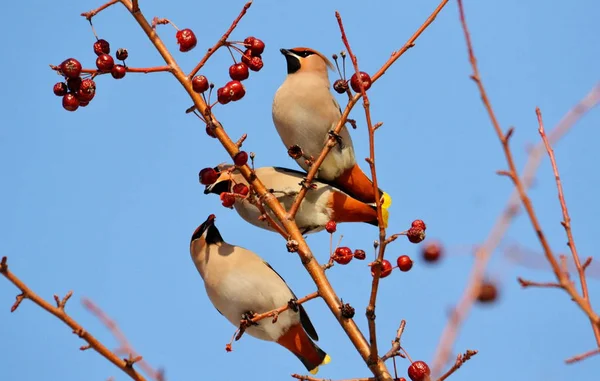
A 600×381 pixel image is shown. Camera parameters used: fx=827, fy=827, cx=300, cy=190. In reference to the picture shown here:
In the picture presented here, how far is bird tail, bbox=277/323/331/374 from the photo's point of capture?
12.4 ft

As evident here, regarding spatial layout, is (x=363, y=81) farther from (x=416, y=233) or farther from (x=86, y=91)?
(x=86, y=91)

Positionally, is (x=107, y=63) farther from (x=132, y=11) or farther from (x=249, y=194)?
(x=249, y=194)

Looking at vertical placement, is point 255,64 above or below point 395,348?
above

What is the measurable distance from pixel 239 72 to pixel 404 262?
92 centimetres

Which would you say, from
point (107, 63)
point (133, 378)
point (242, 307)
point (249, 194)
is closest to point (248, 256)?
point (242, 307)

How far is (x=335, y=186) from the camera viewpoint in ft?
13.4

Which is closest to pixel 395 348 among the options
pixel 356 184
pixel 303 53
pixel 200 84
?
pixel 200 84

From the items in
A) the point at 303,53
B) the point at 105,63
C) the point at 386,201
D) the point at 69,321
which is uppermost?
the point at 303,53

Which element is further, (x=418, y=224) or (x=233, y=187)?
(x=233, y=187)

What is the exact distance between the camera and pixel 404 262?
2.84 m

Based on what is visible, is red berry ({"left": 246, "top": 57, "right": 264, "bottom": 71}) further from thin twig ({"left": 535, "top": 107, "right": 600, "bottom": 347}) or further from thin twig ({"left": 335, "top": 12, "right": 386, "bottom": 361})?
thin twig ({"left": 535, "top": 107, "right": 600, "bottom": 347})

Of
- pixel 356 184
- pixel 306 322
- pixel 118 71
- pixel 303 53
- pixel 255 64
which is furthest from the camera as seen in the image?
pixel 303 53

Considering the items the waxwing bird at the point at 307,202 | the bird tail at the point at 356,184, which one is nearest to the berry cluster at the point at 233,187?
the waxwing bird at the point at 307,202

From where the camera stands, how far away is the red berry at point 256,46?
10.2ft
